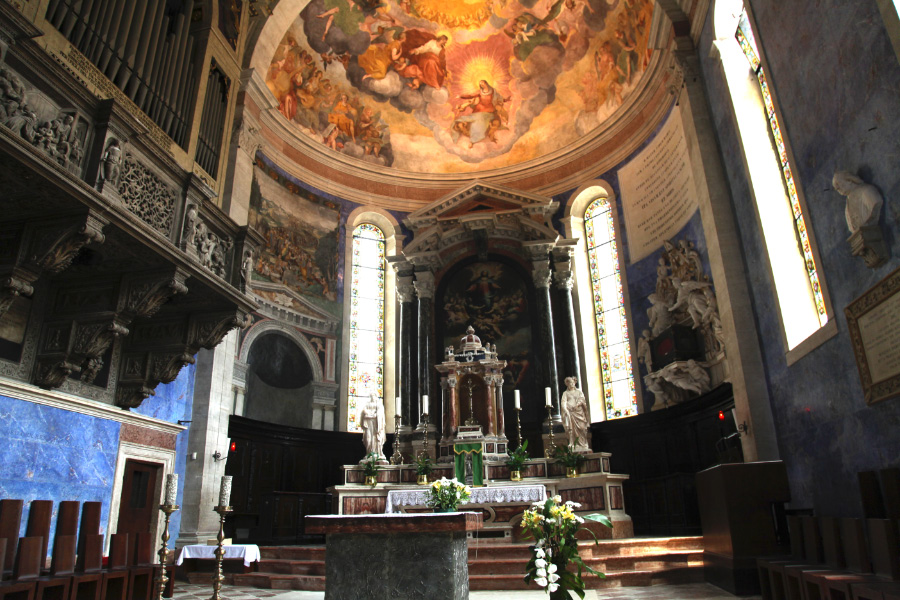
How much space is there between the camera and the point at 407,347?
52.1 ft

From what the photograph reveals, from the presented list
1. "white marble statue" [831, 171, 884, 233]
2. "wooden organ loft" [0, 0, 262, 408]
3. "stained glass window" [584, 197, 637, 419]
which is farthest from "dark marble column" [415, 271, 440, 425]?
"white marble statue" [831, 171, 884, 233]

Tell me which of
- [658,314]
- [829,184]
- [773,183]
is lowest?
[829,184]

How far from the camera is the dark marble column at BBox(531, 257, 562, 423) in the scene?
14.7 m

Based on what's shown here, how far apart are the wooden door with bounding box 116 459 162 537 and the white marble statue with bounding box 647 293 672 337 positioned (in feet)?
33.3

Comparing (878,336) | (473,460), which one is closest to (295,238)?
(473,460)

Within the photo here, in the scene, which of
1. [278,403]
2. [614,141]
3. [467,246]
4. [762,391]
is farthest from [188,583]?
[614,141]

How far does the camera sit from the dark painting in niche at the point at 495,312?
51.5ft

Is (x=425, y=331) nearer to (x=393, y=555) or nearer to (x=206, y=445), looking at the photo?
(x=206, y=445)

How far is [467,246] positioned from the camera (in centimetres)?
1683

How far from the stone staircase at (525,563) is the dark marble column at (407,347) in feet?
18.1

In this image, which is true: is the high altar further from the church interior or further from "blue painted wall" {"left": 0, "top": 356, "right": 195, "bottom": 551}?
"blue painted wall" {"left": 0, "top": 356, "right": 195, "bottom": 551}

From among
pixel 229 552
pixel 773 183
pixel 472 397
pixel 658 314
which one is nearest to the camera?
pixel 229 552

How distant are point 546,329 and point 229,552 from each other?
29.0 ft

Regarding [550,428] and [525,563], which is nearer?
[525,563]
